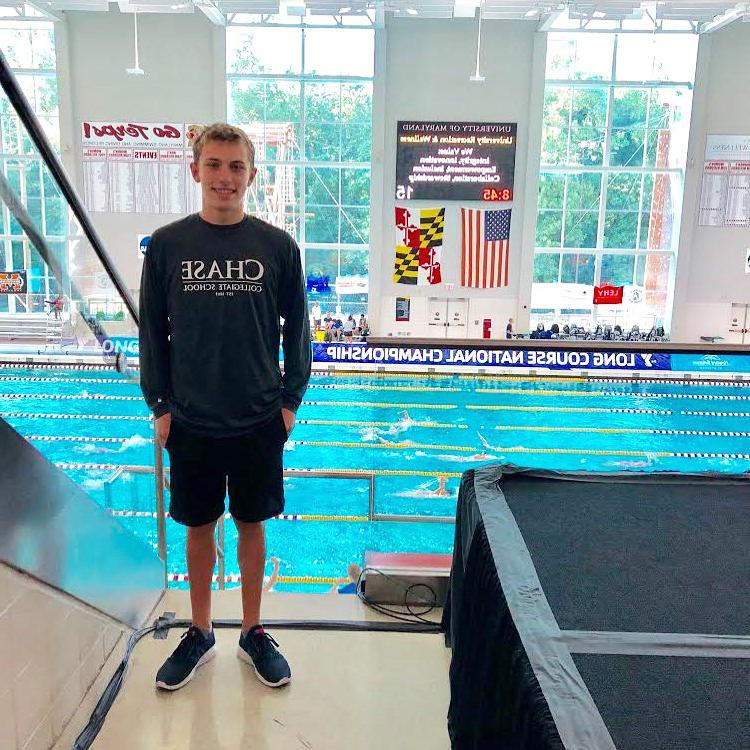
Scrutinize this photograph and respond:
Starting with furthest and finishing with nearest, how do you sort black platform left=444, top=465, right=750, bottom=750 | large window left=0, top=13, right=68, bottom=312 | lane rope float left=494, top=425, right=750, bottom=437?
lane rope float left=494, top=425, right=750, bottom=437 → large window left=0, top=13, right=68, bottom=312 → black platform left=444, top=465, right=750, bottom=750

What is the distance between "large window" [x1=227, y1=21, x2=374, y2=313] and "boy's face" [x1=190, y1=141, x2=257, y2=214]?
10.0 m

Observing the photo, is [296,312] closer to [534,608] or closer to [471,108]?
[534,608]

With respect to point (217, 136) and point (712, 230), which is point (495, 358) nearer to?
point (712, 230)

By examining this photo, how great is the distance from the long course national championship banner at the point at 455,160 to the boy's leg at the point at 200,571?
10.1 metres

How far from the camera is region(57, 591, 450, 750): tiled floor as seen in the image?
4.89ft

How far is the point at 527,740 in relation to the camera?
37.0 inches

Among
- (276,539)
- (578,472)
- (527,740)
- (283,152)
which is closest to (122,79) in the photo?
(283,152)

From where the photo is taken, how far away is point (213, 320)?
157 cm

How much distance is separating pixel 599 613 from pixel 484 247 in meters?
10.5

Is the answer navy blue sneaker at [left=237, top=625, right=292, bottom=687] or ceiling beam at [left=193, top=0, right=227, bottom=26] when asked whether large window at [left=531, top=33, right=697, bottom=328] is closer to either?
ceiling beam at [left=193, top=0, right=227, bottom=26]

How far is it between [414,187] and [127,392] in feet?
31.7

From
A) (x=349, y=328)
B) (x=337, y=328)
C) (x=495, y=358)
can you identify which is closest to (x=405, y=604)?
(x=495, y=358)

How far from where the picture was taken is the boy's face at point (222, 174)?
1568 millimetres

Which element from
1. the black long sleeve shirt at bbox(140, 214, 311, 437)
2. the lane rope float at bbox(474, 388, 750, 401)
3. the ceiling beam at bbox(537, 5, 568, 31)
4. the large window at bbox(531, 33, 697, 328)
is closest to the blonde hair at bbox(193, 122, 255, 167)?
the black long sleeve shirt at bbox(140, 214, 311, 437)
